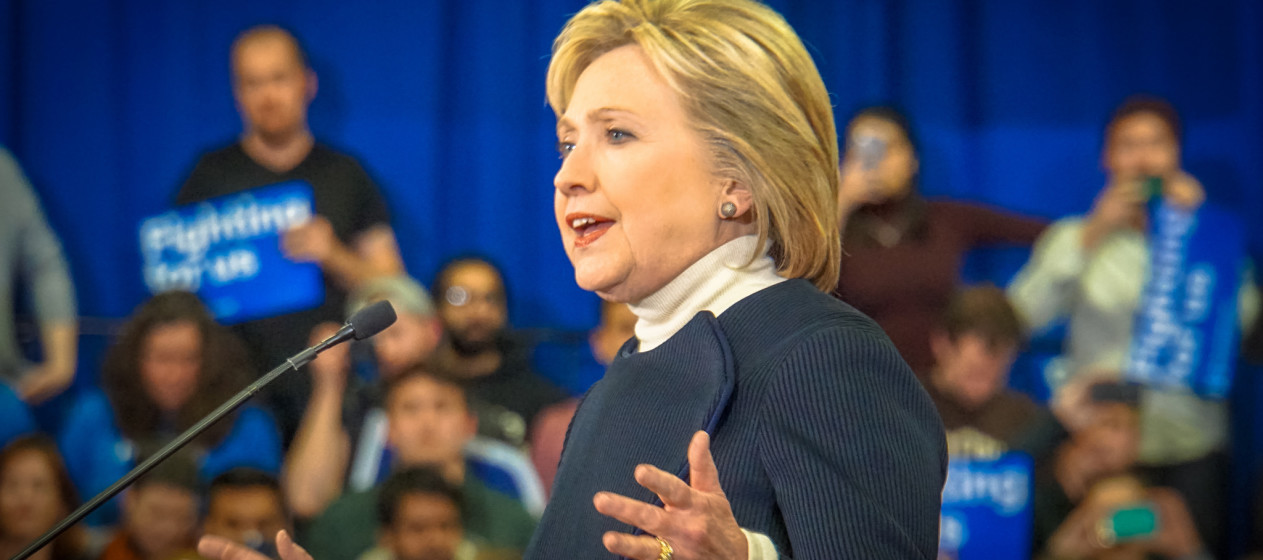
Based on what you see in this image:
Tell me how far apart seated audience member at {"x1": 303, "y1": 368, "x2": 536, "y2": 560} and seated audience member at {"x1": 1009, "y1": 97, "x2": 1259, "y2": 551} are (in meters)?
1.85

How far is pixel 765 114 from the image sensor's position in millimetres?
1179

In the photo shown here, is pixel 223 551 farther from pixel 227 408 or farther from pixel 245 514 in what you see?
pixel 245 514

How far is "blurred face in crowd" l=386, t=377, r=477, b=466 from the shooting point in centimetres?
332

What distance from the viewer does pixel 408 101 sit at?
3877mm

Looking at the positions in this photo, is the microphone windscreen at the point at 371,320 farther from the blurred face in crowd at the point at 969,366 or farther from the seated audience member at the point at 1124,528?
the seated audience member at the point at 1124,528

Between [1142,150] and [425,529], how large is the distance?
272 cm

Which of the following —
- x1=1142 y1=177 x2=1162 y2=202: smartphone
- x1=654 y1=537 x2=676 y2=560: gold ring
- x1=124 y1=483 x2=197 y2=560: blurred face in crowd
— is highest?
x1=654 y1=537 x2=676 y2=560: gold ring

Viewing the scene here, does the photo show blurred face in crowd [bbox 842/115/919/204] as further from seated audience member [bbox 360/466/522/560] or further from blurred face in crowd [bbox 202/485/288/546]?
blurred face in crowd [bbox 202/485/288/546]

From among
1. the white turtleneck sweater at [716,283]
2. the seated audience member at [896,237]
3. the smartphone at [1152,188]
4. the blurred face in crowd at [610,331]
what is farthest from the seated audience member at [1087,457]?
the white turtleneck sweater at [716,283]

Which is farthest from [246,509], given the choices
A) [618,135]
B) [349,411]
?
[618,135]

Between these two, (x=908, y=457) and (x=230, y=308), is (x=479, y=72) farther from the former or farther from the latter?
(x=908, y=457)

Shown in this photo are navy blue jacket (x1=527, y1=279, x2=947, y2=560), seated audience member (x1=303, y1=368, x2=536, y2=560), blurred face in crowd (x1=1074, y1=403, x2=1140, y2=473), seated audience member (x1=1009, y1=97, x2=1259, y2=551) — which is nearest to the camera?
navy blue jacket (x1=527, y1=279, x2=947, y2=560)

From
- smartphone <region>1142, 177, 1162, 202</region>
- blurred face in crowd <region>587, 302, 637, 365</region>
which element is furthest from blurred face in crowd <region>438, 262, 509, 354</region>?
smartphone <region>1142, 177, 1162, 202</region>

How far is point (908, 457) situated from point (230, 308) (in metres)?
2.97
